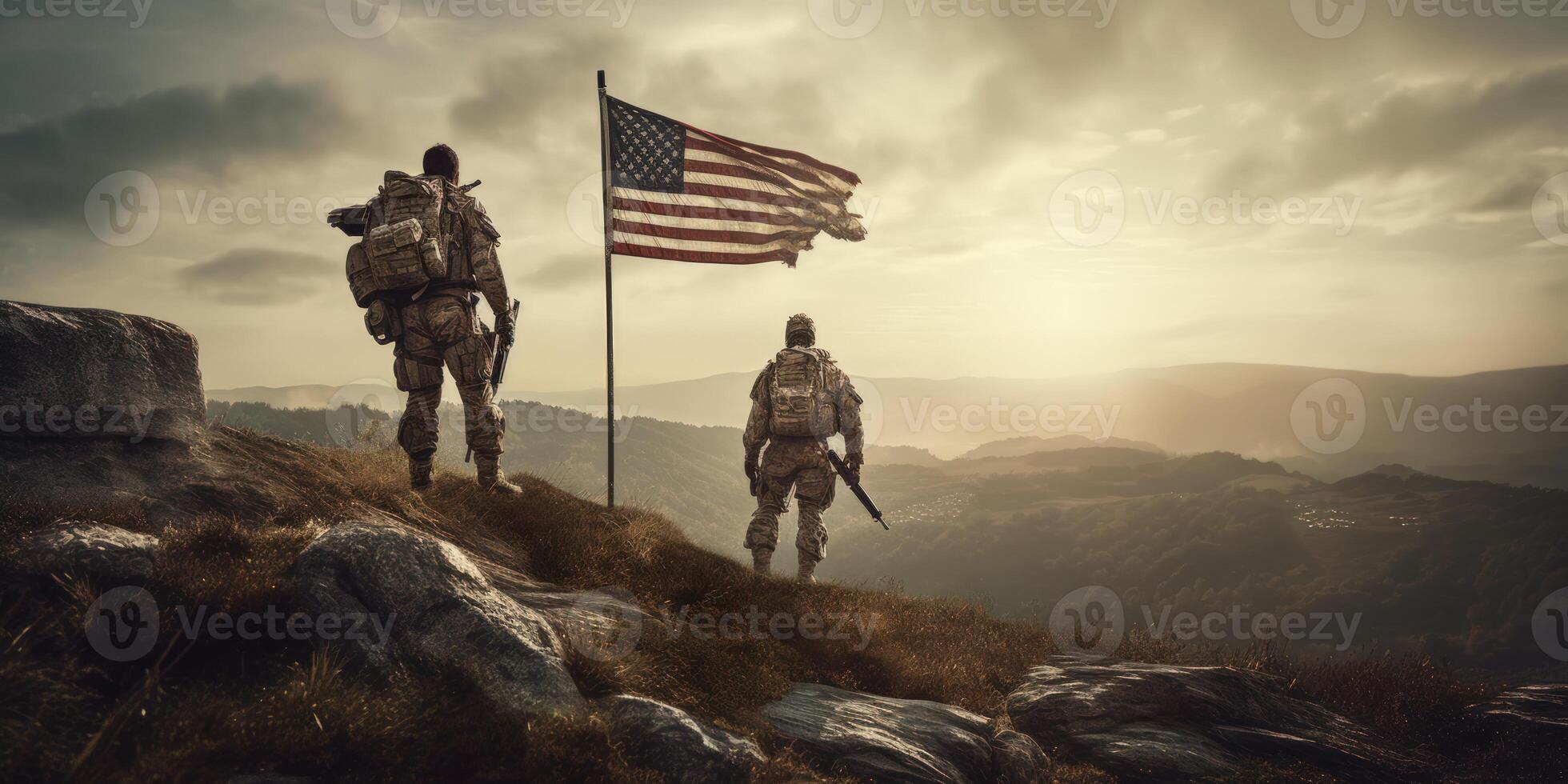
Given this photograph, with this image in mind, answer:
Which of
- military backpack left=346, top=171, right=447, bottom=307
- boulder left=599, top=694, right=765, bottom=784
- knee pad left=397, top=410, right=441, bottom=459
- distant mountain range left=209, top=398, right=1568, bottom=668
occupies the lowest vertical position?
distant mountain range left=209, top=398, right=1568, bottom=668

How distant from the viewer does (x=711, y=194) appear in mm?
10844

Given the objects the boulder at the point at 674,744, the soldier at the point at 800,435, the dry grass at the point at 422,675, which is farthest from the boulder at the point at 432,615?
the soldier at the point at 800,435

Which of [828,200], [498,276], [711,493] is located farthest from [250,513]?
[711,493]

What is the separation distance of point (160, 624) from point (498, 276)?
508cm

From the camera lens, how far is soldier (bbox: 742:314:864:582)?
416 inches

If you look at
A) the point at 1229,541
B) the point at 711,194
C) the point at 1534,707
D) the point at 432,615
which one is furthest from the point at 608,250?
the point at 1229,541

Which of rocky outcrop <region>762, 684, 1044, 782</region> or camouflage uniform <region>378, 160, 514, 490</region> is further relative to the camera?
camouflage uniform <region>378, 160, 514, 490</region>

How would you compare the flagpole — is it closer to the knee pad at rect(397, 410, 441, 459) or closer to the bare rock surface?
the knee pad at rect(397, 410, 441, 459)

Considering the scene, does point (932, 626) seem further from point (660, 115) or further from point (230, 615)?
point (660, 115)

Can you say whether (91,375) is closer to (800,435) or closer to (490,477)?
(490,477)

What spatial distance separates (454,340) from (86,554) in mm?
4322

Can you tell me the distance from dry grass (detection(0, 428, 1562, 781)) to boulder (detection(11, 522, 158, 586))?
0.12 metres

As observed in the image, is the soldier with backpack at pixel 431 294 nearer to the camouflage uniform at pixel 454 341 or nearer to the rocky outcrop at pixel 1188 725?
the camouflage uniform at pixel 454 341

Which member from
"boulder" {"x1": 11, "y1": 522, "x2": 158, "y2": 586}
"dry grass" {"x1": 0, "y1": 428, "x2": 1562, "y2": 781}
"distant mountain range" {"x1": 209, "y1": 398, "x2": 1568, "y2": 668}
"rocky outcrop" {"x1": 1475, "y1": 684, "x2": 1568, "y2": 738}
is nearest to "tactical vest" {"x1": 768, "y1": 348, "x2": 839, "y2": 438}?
"dry grass" {"x1": 0, "y1": 428, "x2": 1562, "y2": 781}
